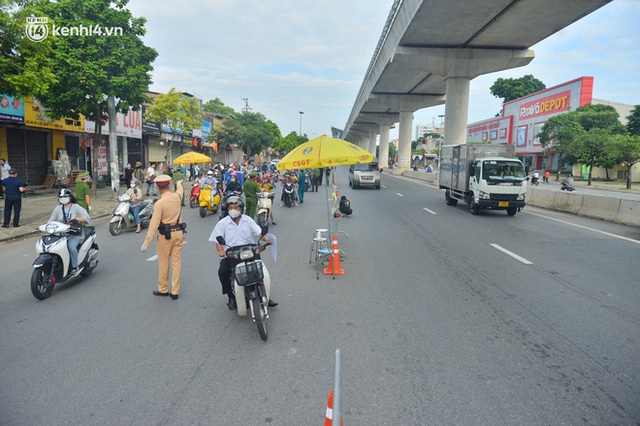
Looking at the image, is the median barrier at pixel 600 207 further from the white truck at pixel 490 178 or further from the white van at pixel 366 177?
the white van at pixel 366 177

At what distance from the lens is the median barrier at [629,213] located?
585 inches

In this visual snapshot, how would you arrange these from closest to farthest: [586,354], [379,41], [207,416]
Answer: [207,416]
[586,354]
[379,41]

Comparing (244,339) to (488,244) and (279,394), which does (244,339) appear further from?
(488,244)

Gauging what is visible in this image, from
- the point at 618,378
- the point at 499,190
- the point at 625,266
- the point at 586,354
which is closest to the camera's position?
the point at 618,378

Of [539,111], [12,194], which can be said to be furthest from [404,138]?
[12,194]

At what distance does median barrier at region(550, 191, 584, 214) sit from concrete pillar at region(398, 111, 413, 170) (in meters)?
36.2

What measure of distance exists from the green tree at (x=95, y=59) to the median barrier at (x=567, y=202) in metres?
18.4

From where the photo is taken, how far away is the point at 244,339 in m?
5.17

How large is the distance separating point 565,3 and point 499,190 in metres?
11.0

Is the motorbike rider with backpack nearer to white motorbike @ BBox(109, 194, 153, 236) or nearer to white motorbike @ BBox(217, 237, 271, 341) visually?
white motorbike @ BBox(217, 237, 271, 341)

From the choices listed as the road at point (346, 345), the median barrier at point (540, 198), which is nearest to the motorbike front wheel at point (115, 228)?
the road at point (346, 345)

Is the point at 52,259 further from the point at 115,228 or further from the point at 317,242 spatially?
the point at 115,228

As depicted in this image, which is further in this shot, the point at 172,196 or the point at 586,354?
the point at 172,196

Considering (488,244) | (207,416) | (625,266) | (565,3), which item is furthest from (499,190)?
(207,416)
